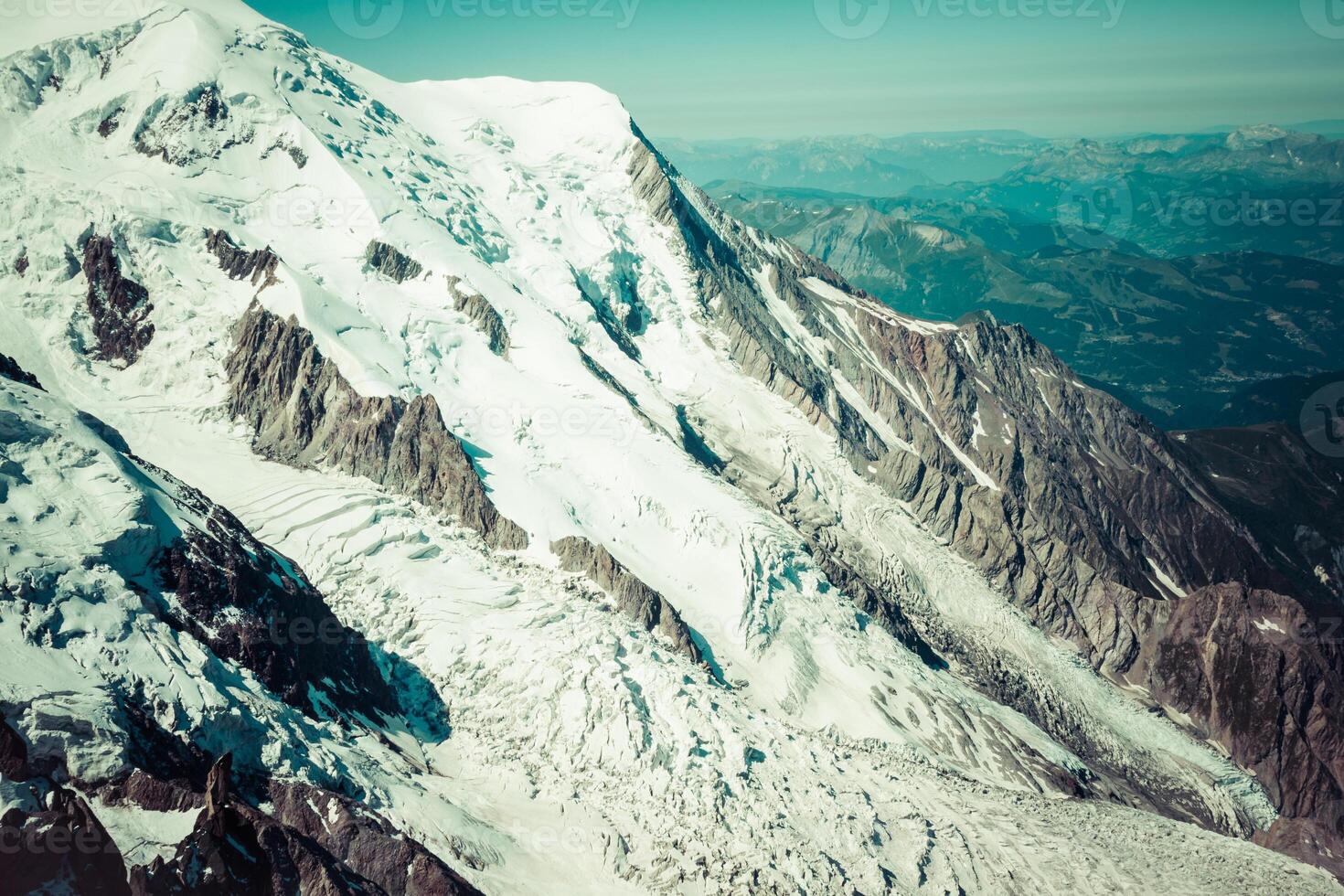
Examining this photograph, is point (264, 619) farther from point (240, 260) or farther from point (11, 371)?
point (240, 260)

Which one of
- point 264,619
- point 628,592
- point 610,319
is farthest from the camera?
point 610,319

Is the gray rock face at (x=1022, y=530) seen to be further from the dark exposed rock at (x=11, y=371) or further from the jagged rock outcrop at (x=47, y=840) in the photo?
the jagged rock outcrop at (x=47, y=840)

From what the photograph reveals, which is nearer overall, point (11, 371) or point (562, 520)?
point (11, 371)

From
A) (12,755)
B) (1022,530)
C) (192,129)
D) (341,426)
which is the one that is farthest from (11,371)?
(1022,530)

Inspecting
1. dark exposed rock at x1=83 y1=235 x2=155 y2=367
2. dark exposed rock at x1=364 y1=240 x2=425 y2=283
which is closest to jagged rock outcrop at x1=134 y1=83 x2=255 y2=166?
dark exposed rock at x1=83 y1=235 x2=155 y2=367

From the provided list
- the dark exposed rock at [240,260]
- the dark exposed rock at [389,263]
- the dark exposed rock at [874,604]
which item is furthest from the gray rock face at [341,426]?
the dark exposed rock at [874,604]

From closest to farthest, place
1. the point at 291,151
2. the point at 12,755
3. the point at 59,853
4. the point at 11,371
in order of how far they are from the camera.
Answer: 1. the point at 59,853
2. the point at 12,755
3. the point at 11,371
4. the point at 291,151

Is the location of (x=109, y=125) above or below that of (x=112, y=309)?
above
